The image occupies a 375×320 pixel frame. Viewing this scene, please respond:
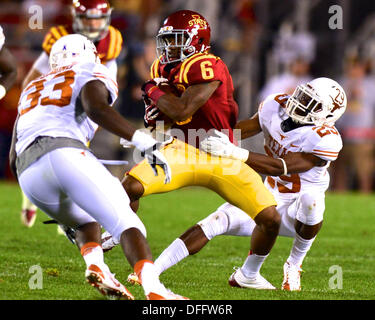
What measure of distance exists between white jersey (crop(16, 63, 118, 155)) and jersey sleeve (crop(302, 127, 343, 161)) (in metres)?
1.31

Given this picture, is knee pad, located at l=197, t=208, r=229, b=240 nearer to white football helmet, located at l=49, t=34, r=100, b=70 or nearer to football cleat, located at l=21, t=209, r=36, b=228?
white football helmet, located at l=49, t=34, r=100, b=70

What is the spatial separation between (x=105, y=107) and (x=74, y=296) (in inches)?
39.4

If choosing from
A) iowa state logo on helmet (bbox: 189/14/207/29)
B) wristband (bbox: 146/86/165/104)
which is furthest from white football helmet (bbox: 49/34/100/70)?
iowa state logo on helmet (bbox: 189/14/207/29)

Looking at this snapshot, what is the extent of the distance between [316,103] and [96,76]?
151 centimetres

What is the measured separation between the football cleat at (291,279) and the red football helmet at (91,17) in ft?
9.02

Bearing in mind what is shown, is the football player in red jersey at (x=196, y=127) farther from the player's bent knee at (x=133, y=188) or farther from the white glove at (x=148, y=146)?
the white glove at (x=148, y=146)

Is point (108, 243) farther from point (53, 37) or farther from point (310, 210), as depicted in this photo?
point (53, 37)

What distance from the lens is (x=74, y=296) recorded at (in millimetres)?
3994

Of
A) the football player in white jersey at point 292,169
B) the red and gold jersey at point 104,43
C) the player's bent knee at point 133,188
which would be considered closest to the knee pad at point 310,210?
the football player in white jersey at point 292,169

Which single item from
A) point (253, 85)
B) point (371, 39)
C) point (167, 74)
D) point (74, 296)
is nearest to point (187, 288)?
point (74, 296)

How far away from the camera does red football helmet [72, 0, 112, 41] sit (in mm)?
6434
